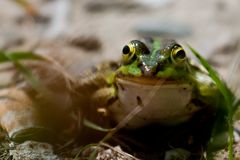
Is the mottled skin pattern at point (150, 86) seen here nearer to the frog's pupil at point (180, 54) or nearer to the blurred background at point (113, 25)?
the frog's pupil at point (180, 54)

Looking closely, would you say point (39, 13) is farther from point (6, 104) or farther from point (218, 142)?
point (218, 142)

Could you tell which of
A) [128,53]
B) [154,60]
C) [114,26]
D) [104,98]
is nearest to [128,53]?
[128,53]

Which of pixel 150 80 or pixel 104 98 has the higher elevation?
pixel 104 98

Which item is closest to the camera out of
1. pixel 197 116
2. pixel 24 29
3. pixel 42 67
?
pixel 197 116

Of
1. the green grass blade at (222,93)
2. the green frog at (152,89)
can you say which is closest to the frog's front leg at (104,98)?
the green frog at (152,89)

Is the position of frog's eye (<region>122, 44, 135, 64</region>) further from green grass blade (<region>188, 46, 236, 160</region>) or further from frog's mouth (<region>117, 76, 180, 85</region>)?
green grass blade (<region>188, 46, 236, 160</region>)

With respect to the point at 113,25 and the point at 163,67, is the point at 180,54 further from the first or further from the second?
the point at 113,25

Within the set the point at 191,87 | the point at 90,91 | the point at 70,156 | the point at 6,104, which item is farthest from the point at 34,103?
the point at 191,87
